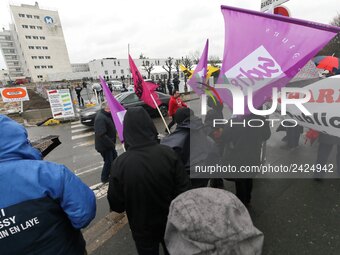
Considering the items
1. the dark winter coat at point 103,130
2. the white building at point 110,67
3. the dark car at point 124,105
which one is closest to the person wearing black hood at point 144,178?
the dark winter coat at point 103,130

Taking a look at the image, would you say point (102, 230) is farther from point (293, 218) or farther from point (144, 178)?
point (293, 218)

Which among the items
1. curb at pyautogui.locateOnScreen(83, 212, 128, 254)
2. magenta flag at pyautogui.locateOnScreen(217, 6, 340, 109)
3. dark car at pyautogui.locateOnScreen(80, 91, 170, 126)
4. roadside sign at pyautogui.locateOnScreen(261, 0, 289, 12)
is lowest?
curb at pyautogui.locateOnScreen(83, 212, 128, 254)

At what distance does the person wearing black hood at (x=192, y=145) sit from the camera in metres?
2.74

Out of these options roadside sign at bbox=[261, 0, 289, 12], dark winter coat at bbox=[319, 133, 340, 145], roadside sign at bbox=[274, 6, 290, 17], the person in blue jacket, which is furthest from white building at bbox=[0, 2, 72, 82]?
dark winter coat at bbox=[319, 133, 340, 145]

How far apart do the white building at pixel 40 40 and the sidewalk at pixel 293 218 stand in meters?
87.3

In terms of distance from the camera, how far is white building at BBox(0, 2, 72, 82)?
239 feet

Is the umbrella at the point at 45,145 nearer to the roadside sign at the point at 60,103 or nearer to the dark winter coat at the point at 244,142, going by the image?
the dark winter coat at the point at 244,142

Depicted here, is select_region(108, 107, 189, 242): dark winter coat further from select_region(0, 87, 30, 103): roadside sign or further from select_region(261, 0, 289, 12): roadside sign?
select_region(0, 87, 30, 103): roadside sign

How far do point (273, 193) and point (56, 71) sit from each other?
91.2 m

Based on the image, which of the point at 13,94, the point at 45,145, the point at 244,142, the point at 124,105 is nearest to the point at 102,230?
the point at 45,145

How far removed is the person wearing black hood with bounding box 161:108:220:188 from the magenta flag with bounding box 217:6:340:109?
75cm

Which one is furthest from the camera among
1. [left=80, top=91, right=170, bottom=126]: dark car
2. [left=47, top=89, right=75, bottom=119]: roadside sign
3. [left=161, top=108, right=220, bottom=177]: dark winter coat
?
[left=47, top=89, right=75, bottom=119]: roadside sign

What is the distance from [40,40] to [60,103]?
262 ft

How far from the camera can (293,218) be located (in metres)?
3.29
